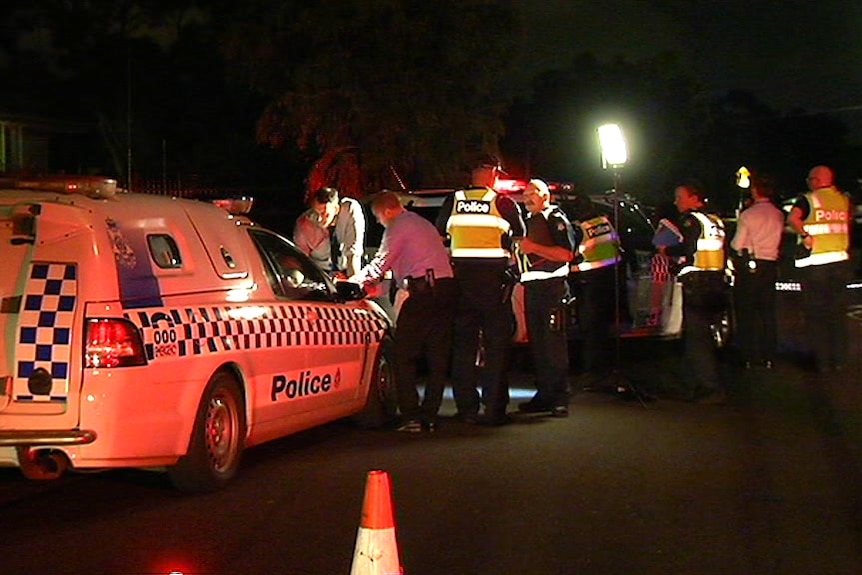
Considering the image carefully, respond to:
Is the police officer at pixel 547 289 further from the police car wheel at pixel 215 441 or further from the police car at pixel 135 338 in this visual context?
the police car wheel at pixel 215 441

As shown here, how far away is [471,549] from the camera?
21.5 ft

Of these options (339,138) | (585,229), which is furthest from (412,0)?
(585,229)

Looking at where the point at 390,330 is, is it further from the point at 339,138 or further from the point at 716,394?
the point at 339,138

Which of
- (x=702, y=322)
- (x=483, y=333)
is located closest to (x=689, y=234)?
(x=702, y=322)

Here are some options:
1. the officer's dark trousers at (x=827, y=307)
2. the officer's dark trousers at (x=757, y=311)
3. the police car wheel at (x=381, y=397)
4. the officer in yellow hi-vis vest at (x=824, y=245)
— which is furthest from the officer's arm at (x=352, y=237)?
the officer's dark trousers at (x=827, y=307)

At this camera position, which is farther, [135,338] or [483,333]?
[483,333]

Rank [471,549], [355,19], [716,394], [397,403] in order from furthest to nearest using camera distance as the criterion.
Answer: [355,19] < [716,394] < [397,403] < [471,549]

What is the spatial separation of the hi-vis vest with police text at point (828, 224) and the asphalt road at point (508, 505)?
2479 millimetres

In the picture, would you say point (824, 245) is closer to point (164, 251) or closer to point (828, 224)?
point (828, 224)

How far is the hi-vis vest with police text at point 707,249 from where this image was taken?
1145cm

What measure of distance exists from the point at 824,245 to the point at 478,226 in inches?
167

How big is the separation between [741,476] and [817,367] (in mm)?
5307

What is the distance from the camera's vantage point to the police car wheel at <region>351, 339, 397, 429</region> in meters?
10.1

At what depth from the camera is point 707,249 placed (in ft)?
37.7
